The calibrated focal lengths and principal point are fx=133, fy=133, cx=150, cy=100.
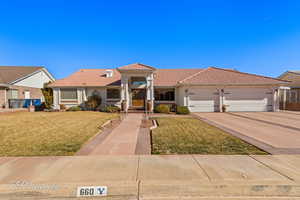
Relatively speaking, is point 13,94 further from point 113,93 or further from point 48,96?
point 113,93

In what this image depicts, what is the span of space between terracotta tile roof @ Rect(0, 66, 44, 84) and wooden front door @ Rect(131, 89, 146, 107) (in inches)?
700

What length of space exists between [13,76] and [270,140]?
29761 millimetres

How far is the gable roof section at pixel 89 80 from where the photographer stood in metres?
17.0

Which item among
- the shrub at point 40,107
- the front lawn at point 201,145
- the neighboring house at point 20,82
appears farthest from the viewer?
the shrub at point 40,107

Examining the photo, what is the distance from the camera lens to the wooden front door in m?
16.1

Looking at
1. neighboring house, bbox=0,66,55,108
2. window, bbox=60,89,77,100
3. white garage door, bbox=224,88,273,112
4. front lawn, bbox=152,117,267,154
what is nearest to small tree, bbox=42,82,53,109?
window, bbox=60,89,77,100

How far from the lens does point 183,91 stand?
15.1 m

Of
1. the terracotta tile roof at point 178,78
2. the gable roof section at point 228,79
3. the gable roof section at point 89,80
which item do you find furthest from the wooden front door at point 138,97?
the gable roof section at point 228,79

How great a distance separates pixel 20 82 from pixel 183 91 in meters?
23.7

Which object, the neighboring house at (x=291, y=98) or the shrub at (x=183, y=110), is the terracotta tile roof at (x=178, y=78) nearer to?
the shrub at (x=183, y=110)

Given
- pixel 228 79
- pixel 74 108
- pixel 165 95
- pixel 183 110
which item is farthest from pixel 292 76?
pixel 74 108

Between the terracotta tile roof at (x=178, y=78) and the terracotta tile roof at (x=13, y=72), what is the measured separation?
7.84 meters

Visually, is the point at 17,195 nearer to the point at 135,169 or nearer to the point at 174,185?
the point at 135,169

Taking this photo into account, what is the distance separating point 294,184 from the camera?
270 centimetres
